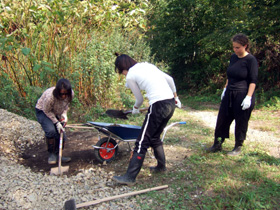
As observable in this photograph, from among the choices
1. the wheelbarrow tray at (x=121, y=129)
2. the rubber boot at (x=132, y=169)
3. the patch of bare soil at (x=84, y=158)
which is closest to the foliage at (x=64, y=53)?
the patch of bare soil at (x=84, y=158)

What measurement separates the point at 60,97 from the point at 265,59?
7.53 m

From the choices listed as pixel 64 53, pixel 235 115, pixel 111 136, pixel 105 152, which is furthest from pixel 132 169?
pixel 64 53

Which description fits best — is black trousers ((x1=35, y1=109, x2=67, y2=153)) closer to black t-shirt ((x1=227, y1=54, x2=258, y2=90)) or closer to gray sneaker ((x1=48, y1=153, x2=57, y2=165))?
gray sneaker ((x1=48, y1=153, x2=57, y2=165))

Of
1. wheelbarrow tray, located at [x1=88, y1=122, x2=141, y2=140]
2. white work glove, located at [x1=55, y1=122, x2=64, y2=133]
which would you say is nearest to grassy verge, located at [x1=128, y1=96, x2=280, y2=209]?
wheelbarrow tray, located at [x1=88, y1=122, x2=141, y2=140]

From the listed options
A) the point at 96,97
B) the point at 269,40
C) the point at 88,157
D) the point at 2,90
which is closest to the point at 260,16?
the point at 269,40

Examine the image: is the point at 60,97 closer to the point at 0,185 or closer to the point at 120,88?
the point at 0,185

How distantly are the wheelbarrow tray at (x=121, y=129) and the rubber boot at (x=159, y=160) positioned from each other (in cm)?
44

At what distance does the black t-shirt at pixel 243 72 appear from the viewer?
11.3 ft

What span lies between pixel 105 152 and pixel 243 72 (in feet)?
7.51

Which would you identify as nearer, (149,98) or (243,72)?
(149,98)

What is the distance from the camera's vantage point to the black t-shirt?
3.45 m

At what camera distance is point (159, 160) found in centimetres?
337

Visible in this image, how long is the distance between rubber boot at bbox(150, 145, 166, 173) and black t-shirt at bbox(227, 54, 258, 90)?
4.51 feet

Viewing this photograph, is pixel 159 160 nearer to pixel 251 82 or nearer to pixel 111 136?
pixel 111 136
